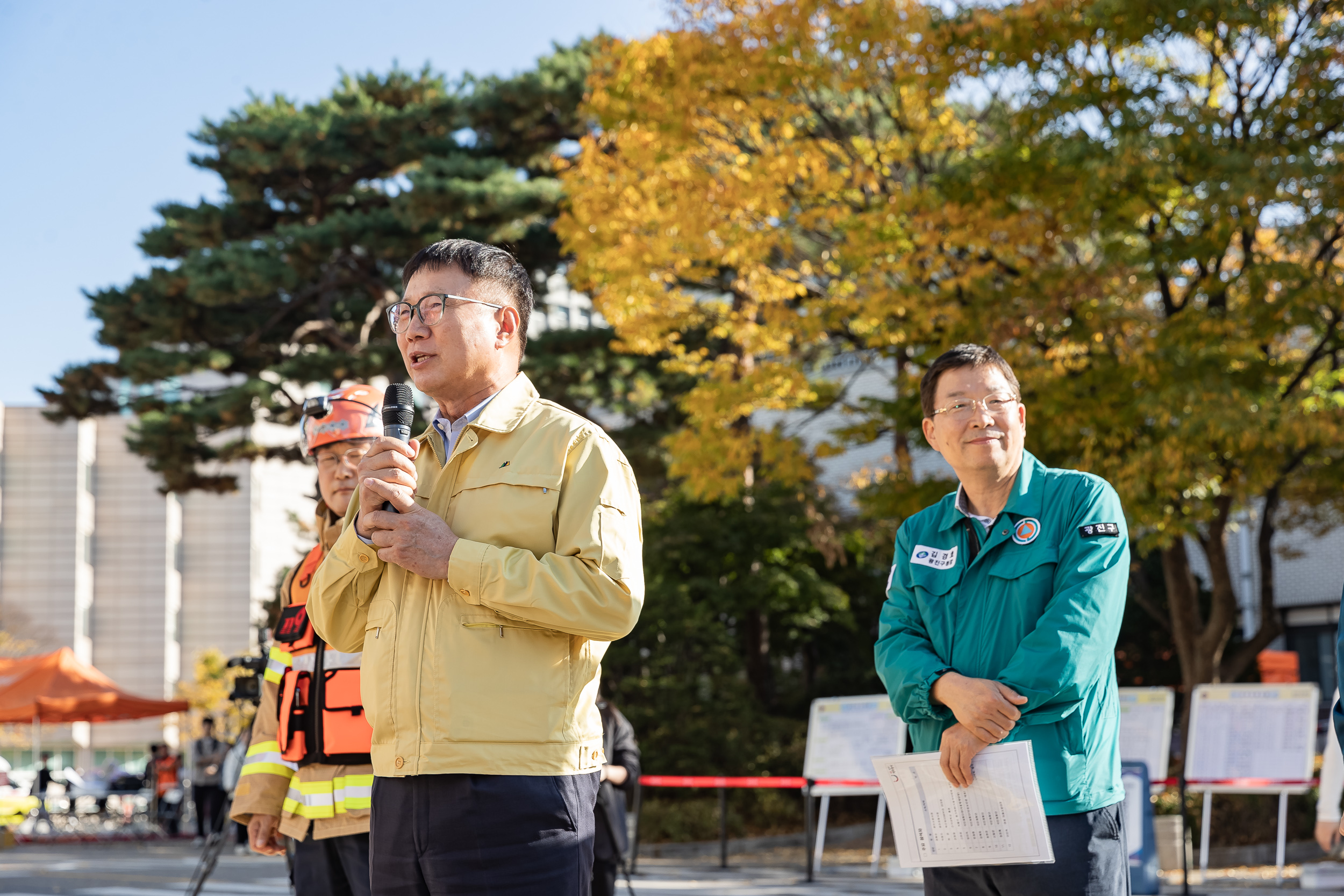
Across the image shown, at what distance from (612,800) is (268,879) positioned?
7475mm

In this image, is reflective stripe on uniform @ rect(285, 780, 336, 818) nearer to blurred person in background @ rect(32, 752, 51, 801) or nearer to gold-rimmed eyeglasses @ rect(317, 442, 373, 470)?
gold-rimmed eyeglasses @ rect(317, 442, 373, 470)

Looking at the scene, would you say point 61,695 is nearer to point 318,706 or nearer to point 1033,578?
point 318,706

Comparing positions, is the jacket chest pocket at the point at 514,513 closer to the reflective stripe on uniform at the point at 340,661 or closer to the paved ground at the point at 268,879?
the reflective stripe on uniform at the point at 340,661

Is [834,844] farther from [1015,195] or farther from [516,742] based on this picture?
[516,742]

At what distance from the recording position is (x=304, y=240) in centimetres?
1941

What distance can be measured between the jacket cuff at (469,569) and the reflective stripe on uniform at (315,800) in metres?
1.69

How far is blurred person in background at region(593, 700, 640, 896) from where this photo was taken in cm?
600

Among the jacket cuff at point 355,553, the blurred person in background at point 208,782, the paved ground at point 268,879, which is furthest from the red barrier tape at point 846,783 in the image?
the blurred person in background at point 208,782

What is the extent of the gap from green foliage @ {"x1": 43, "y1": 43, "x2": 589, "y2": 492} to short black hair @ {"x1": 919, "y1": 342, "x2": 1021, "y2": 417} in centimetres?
1584

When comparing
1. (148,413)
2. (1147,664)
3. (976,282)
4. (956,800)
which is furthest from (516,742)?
(1147,664)

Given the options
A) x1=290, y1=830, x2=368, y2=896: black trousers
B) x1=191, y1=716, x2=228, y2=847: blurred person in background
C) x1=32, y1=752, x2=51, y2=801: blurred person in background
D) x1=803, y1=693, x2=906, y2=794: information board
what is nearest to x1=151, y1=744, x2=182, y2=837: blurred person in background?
x1=32, y1=752, x2=51, y2=801: blurred person in background

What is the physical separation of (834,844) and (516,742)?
14775mm

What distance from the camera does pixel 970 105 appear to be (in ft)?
51.8

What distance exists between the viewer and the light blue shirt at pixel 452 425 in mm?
2771
